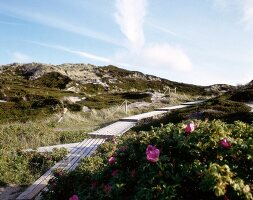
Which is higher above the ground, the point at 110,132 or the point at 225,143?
the point at 225,143

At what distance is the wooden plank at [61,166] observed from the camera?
361 inches

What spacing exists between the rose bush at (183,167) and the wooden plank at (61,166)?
11.3 feet

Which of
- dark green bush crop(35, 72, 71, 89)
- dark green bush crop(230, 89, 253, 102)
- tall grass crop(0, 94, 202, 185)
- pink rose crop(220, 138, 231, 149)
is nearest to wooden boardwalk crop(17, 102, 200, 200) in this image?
tall grass crop(0, 94, 202, 185)

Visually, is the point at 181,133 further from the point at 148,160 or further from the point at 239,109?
the point at 239,109

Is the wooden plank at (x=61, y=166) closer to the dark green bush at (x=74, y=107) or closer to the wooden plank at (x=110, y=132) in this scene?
the wooden plank at (x=110, y=132)

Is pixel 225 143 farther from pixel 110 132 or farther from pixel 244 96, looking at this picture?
pixel 244 96

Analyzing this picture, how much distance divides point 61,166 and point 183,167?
693 cm

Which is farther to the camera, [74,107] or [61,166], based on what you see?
[74,107]

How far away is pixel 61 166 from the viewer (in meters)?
11.4

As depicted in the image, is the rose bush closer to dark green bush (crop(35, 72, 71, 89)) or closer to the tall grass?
the tall grass

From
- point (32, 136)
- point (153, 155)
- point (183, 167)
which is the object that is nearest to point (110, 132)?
point (32, 136)

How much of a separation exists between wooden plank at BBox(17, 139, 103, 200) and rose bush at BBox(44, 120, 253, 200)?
343cm

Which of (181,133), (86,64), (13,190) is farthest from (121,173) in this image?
(86,64)

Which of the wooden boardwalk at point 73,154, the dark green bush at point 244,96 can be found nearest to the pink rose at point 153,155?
the wooden boardwalk at point 73,154
